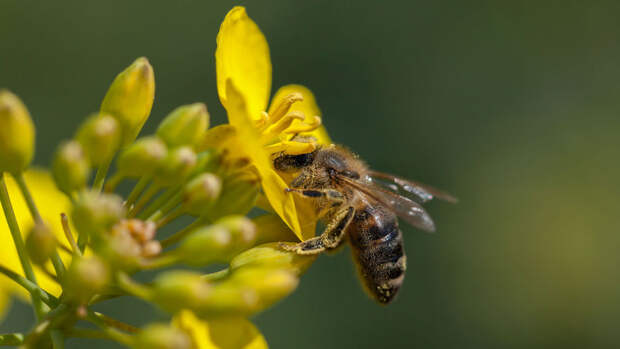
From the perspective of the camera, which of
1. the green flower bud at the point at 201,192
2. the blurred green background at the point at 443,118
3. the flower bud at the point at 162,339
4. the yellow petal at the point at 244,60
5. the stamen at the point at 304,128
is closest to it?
the flower bud at the point at 162,339

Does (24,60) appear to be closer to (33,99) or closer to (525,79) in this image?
(33,99)

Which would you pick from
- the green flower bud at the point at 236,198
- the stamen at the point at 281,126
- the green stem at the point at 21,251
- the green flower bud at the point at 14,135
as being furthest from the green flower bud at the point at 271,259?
the green flower bud at the point at 14,135

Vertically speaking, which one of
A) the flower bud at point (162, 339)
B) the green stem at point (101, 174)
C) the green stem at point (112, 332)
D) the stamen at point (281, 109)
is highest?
the stamen at point (281, 109)

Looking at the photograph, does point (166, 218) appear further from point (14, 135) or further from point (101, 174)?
point (14, 135)

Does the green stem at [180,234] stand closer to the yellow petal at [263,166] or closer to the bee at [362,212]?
the yellow petal at [263,166]

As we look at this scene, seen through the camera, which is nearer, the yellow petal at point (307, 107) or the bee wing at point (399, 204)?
the bee wing at point (399, 204)

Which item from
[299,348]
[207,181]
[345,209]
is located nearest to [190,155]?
[207,181]
